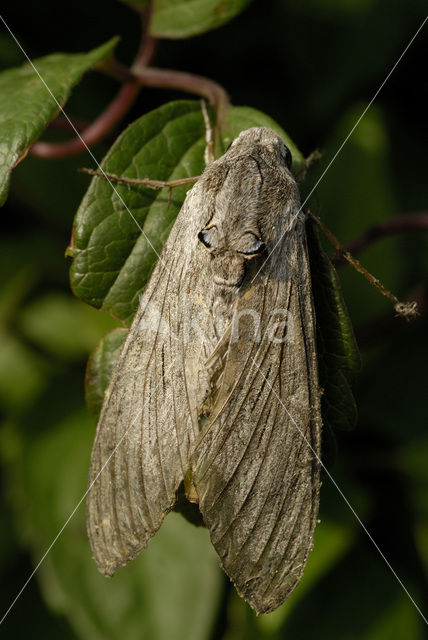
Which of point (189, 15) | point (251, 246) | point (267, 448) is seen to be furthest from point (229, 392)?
point (189, 15)

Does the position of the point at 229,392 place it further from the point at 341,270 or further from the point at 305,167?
the point at 341,270

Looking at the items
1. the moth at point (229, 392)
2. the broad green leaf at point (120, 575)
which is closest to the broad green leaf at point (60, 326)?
the broad green leaf at point (120, 575)

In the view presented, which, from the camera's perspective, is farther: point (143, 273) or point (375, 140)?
point (375, 140)

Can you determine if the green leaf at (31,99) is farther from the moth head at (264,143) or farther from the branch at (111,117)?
the moth head at (264,143)

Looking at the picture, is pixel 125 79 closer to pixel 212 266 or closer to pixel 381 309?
pixel 212 266

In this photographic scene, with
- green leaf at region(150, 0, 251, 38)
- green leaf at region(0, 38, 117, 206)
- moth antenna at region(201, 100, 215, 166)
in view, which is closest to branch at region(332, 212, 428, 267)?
moth antenna at region(201, 100, 215, 166)

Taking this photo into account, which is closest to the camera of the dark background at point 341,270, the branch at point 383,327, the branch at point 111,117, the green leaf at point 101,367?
the green leaf at point 101,367

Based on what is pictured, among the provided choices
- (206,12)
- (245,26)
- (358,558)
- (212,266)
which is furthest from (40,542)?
(245,26)
